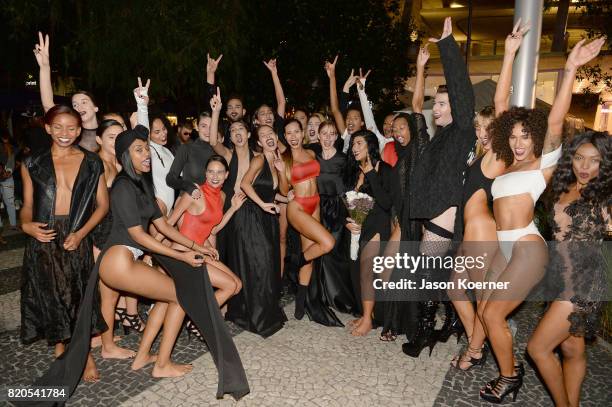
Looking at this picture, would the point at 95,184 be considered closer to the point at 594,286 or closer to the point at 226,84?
the point at 594,286

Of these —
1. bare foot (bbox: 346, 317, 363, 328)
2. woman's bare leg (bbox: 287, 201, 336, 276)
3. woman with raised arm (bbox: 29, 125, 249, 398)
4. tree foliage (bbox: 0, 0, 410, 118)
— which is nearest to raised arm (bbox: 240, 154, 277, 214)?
woman's bare leg (bbox: 287, 201, 336, 276)

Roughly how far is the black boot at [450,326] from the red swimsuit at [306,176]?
171 centimetres

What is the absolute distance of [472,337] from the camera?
388 centimetres

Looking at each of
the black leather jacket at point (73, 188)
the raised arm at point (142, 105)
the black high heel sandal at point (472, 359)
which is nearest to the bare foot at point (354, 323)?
the black high heel sandal at point (472, 359)

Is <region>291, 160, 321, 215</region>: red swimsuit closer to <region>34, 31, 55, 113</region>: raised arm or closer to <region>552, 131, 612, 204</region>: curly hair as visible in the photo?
<region>34, 31, 55, 113</region>: raised arm

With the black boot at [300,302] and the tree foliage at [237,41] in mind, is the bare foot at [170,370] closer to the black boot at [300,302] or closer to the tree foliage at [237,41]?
the black boot at [300,302]

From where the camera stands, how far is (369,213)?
184 inches

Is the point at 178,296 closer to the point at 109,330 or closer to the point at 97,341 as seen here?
the point at 109,330

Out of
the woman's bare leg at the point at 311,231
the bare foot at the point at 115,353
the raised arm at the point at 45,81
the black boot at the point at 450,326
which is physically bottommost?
the bare foot at the point at 115,353

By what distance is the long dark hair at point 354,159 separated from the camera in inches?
181

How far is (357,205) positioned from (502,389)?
6.84ft

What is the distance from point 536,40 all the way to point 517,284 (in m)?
2.89

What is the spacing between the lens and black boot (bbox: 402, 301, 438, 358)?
4.04m

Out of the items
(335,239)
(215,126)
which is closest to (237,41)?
(215,126)
